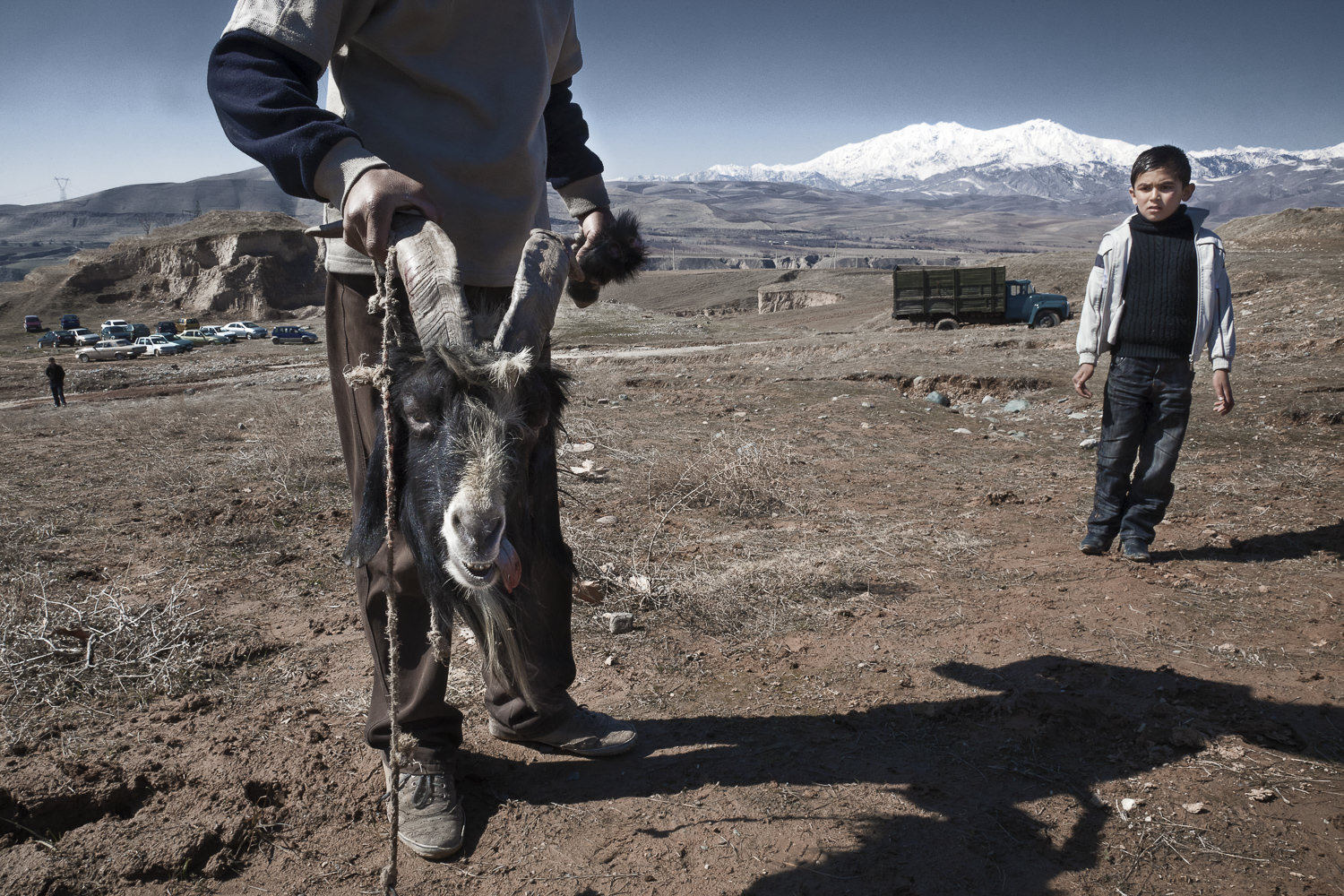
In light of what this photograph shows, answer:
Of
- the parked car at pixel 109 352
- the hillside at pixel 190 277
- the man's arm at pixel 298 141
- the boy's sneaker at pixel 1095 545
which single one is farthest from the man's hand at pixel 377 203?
the hillside at pixel 190 277

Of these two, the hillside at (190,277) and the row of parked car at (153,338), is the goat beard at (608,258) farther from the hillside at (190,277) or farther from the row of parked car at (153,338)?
the hillside at (190,277)

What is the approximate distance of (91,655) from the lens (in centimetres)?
316

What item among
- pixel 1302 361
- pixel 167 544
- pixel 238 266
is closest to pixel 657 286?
pixel 238 266

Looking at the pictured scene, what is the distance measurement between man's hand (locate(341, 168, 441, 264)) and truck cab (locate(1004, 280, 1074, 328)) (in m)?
23.1

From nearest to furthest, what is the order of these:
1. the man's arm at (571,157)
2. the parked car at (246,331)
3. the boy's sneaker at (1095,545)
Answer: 1. the man's arm at (571,157)
2. the boy's sneaker at (1095,545)
3. the parked car at (246,331)

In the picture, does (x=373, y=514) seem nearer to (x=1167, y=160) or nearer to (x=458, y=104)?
(x=458, y=104)

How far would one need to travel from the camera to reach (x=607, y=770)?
2.52 m

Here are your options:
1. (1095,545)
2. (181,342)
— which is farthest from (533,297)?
(181,342)

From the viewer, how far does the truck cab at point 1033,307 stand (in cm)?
2217

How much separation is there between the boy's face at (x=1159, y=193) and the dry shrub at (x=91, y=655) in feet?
16.3

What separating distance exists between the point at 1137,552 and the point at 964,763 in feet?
7.39

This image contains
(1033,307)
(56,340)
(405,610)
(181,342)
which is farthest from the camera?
(56,340)

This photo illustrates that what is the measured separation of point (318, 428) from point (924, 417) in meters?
6.39

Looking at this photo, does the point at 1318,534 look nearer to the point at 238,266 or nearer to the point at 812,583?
the point at 812,583
